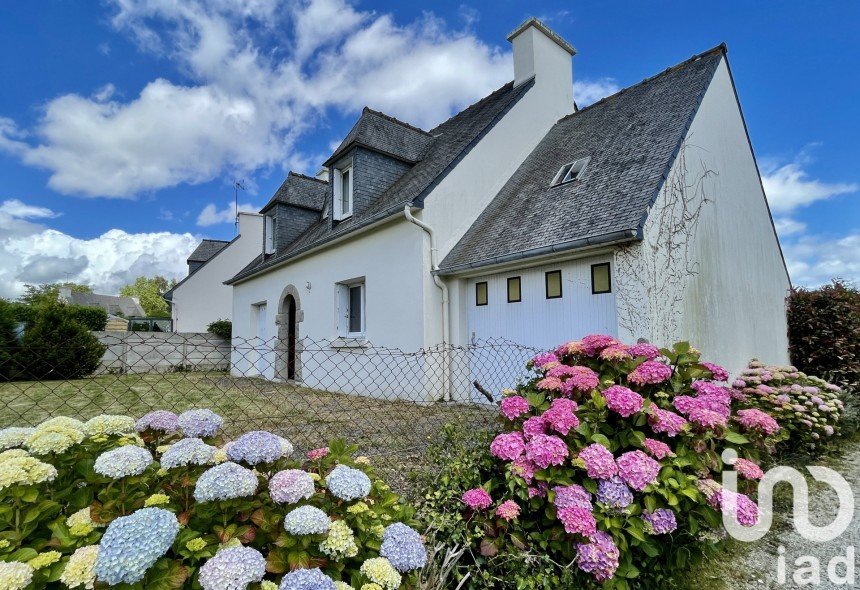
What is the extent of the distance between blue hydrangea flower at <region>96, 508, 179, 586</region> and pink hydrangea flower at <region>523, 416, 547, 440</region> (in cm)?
180

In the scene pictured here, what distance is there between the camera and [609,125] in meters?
8.52

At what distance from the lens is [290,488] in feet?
5.20

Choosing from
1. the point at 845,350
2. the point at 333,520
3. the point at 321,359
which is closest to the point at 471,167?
the point at 321,359

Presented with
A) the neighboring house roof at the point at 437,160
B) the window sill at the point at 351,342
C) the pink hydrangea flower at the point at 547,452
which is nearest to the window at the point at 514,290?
the neighboring house roof at the point at 437,160

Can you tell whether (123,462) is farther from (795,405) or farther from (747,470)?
(795,405)

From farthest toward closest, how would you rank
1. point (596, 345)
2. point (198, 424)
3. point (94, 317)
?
point (94, 317), point (596, 345), point (198, 424)

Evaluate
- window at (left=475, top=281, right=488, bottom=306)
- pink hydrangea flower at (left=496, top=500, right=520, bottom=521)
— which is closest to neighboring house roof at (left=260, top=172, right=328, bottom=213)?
window at (left=475, top=281, right=488, bottom=306)

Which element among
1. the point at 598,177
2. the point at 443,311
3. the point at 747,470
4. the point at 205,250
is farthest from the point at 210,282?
the point at 747,470

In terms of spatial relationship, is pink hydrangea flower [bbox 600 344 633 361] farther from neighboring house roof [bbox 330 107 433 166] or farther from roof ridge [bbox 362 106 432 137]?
roof ridge [bbox 362 106 432 137]

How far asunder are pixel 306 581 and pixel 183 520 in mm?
538

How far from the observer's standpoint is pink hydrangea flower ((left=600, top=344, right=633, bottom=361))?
2.72 metres

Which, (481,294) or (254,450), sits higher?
(481,294)

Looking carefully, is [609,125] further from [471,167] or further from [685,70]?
[471,167]

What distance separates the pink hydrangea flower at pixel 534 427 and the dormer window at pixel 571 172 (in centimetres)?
616
